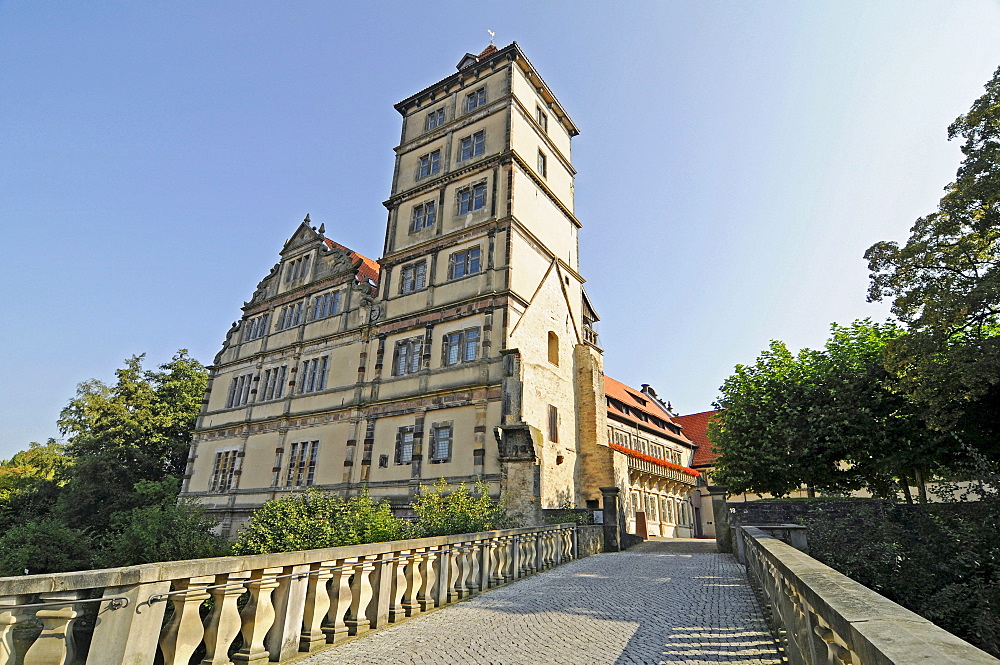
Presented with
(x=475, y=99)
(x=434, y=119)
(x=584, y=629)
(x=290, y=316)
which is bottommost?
(x=584, y=629)

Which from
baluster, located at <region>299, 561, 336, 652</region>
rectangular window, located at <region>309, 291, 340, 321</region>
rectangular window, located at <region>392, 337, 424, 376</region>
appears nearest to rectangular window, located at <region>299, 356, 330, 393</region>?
rectangular window, located at <region>309, 291, 340, 321</region>

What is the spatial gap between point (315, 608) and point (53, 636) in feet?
7.78

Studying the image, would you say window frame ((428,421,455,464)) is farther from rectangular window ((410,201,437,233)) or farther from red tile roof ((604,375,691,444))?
red tile roof ((604,375,691,444))

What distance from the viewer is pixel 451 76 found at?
3150 centimetres

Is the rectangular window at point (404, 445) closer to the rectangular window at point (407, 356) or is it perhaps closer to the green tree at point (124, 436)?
the rectangular window at point (407, 356)

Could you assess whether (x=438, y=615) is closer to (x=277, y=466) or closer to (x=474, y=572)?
(x=474, y=572)

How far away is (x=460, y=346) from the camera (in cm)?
2381

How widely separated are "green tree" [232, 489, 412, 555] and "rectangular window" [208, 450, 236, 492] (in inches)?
751

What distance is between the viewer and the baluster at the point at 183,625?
13.6 ft

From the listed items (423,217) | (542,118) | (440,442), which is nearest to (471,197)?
(423,217)

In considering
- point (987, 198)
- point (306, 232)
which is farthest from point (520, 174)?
point (987, 198)

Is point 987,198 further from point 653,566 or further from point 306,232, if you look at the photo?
point 306,232

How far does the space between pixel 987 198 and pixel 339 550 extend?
646 inches

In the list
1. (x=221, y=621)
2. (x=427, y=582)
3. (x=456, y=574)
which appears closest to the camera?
(x=221, y=621)
